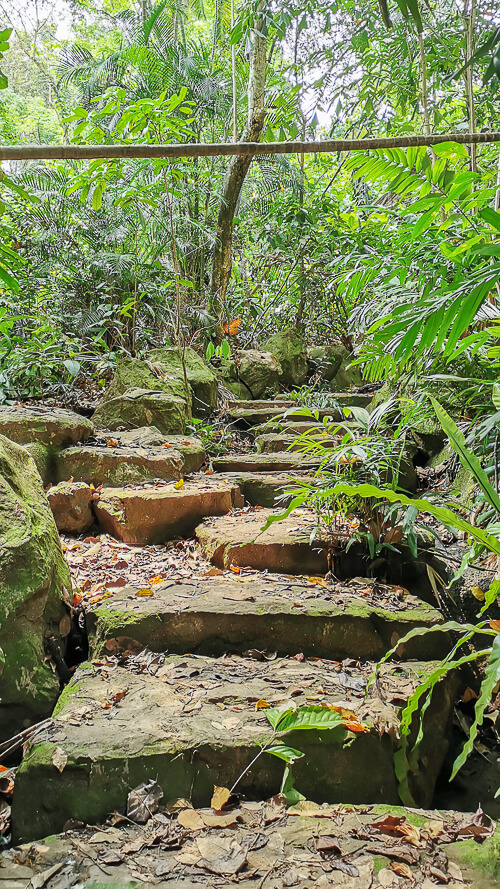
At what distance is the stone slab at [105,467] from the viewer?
3443 millimetres

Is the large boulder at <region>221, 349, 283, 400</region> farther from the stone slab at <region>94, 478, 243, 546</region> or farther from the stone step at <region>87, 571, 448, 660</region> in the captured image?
the stone step at <region>87, 571, 448, 660</region>

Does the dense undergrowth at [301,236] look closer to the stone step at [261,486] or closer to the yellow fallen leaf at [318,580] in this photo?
the yellow fallen leaf at [318,580]

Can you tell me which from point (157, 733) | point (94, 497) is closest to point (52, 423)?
point (94, 497)

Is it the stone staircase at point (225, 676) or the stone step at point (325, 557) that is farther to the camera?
the stone step at point (325, 557)

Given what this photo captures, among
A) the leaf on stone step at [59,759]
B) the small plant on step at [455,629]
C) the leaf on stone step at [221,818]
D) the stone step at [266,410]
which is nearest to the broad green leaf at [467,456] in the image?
the small plant on step at [455,629]

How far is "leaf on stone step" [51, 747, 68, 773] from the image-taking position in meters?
1.46

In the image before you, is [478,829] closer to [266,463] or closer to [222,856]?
[222,856]

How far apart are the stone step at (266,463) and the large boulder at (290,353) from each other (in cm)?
311

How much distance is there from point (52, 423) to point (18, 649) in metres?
1.99

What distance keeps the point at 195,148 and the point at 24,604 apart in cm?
147

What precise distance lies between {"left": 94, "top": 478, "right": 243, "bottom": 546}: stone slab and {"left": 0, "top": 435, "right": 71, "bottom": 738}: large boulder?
2.73ft

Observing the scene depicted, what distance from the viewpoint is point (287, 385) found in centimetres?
720

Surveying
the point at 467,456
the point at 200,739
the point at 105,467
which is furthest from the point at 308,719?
the point at 105,467

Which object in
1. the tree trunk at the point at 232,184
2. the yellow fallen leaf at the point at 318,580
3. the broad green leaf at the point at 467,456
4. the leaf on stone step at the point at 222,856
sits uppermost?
the tree trunk at the point at 232,184
